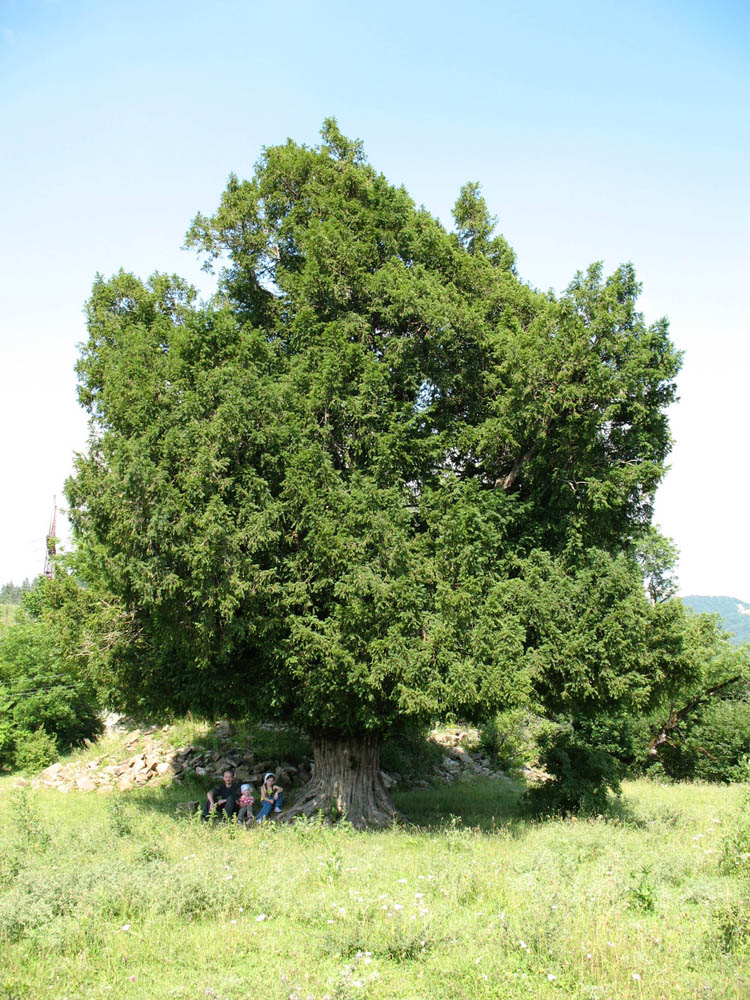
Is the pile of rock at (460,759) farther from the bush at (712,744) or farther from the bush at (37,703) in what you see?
the bush at (37,703)

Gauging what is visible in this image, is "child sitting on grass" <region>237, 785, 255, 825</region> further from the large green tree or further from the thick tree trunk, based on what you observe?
the large green tree

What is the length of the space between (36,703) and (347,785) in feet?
67.7

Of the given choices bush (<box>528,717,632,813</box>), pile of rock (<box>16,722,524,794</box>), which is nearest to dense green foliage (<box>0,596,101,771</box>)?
pile of rock (<box>16,722,524,794</box>)

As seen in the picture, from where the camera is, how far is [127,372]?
1402 cm

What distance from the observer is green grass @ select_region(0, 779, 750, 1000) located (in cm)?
572

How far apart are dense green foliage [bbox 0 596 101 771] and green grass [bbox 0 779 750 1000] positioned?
2100 centimetres

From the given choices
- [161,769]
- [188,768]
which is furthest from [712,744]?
[161,769]

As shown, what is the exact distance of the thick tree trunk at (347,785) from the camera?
14891 millimetres

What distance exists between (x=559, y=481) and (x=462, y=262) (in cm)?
580

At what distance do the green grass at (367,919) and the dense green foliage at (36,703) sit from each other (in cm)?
2100

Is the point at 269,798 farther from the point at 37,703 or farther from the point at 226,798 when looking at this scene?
the point at 37,703

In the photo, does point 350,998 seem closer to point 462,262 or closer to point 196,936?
point 196,936

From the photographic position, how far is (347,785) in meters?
15.2

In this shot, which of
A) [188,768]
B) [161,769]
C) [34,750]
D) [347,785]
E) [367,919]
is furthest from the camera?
[34,750]
